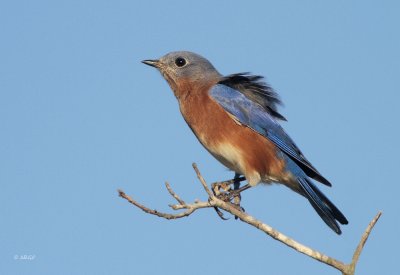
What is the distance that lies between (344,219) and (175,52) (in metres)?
4.15

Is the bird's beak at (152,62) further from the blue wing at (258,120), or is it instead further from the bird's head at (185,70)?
the blue wing at (258,120)

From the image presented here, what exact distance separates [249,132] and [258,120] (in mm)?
297

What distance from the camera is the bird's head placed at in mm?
10430

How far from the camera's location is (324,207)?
30.4 ft

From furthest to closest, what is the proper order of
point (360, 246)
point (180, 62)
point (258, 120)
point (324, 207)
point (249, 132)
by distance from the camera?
point (180, 62) < point (258, 120) < point (249, 132) < point (324, 207) < point (360, 246)

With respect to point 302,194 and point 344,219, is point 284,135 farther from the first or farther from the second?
point 344,219

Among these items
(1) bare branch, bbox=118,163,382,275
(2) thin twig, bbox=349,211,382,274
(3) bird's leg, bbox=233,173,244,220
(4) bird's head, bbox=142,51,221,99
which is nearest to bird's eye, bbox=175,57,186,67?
(4) bird's head, bbox=142,51,221,99

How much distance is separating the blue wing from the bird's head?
1.52ft

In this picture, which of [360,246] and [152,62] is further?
[152,62]

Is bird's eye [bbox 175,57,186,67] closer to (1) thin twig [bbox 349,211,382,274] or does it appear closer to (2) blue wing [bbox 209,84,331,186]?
(2) blue wing [bbox 209,84,331,186]

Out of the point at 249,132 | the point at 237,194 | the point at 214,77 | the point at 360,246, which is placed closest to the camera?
the point at 360,246

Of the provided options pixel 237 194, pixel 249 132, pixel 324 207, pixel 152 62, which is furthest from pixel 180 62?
pixel 324 207

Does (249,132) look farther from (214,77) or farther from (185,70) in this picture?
(185,70)

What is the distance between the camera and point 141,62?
11.0 m
